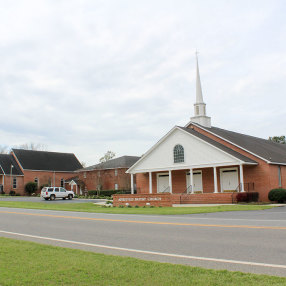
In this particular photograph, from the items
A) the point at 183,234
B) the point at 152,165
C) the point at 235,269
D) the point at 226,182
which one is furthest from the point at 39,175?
the point at 235,269

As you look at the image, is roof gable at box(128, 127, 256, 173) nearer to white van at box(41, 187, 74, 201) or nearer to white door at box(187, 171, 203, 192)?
white door at box(187, 171, 203, 192)

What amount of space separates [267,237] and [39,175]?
192 feet

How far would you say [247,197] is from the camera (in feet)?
90.5

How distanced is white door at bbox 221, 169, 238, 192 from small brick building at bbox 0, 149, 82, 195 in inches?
1535

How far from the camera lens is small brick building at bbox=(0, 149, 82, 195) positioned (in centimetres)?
6012

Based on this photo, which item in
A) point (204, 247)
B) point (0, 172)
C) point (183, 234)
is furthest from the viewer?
point (0, 172)

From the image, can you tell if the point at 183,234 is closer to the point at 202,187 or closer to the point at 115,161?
the point at 202,187

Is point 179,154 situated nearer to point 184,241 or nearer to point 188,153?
point 188,153

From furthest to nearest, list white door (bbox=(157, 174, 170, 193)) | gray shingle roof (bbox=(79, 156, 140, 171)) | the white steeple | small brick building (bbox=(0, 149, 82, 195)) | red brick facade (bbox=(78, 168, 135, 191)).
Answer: small brick building (bbox=(0, 149, 82, 195)), gray shingle roof (bbox=(79, 156, 140, 171)), red brick facade (bbox=(78, 168, 135, 191)), white door (bbox=(157, 174, 170, 193)), the white steeple

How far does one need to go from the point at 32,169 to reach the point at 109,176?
17.1 meters

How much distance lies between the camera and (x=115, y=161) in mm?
53281

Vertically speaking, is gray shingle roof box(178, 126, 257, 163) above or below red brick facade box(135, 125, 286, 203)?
above

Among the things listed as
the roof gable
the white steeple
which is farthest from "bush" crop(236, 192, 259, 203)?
the white steeple

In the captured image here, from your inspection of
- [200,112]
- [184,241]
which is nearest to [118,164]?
[200,112]
